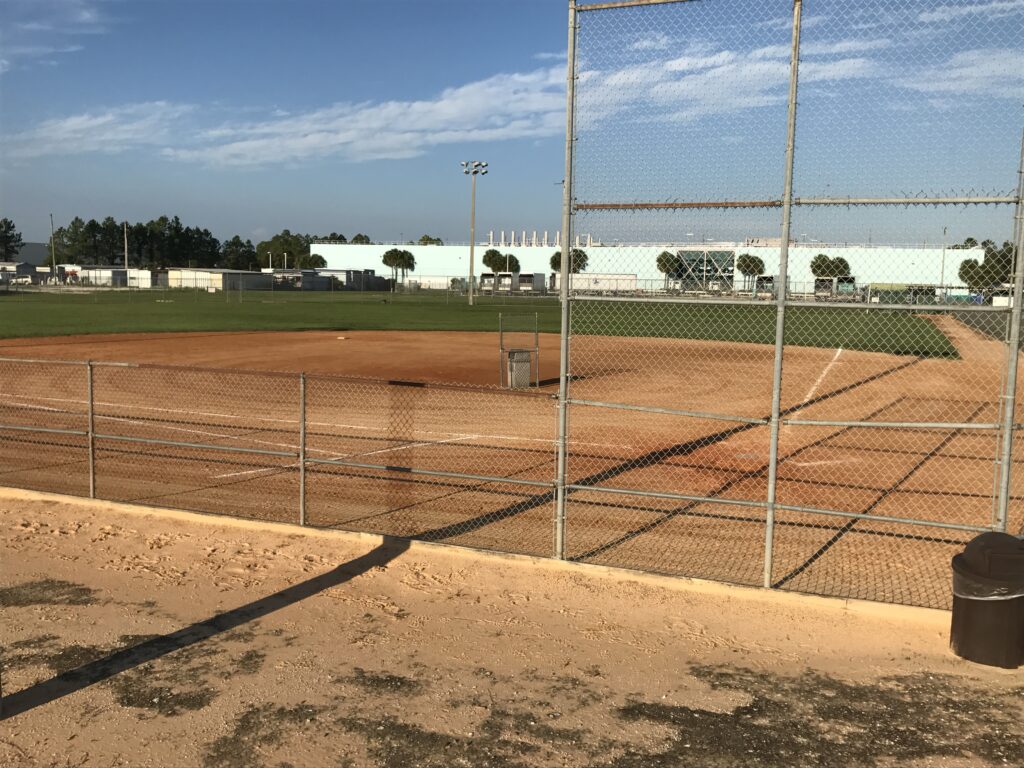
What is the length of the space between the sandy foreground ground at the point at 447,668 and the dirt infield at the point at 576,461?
3.08 feet

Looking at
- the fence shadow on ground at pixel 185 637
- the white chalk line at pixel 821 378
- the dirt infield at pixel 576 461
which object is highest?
the white chalk line at pixel 821 378

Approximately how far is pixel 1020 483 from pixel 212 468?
34.4ft

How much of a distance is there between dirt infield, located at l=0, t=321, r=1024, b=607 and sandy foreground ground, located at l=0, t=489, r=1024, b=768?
0.94 m

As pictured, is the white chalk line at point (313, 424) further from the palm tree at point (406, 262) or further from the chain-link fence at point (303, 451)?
the palm tree at point (406, 262)

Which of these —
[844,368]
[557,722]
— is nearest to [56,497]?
[557,722]

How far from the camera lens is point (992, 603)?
6.00 m

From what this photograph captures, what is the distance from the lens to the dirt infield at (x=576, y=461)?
341 inches

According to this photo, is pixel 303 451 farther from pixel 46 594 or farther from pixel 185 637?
pixel 185 637

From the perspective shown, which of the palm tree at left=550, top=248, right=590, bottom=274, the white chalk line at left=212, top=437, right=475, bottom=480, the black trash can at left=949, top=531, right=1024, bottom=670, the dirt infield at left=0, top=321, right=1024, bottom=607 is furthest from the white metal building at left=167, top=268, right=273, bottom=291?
the black trash can at left=949, top=531, right=1024, bottom=670

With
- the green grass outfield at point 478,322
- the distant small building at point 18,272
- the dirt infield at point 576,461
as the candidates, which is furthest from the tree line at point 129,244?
the dirt infield at point 576,461

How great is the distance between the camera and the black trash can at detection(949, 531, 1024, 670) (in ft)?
19.6

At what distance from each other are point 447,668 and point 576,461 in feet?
21.6

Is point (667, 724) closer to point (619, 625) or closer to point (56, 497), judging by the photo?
point (619, 625)

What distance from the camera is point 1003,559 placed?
6.05m
